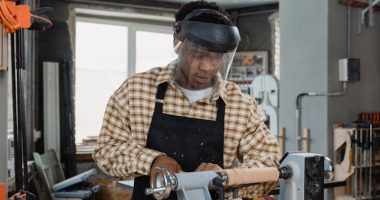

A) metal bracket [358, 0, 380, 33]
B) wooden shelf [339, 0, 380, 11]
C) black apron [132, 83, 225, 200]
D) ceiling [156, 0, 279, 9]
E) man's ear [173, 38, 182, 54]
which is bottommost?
black apron [132, 83, 225, 200]

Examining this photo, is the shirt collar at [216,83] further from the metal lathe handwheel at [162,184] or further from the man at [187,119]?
the metal lathe handwheel at [162,184]

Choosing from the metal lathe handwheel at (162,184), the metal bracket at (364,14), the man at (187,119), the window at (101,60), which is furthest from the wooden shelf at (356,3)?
the metal lathe handwheel at (162,184)

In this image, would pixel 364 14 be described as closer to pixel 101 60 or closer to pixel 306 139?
pixel 306 139

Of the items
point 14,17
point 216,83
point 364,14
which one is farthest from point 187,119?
point 364,14

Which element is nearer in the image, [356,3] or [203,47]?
[203,47]

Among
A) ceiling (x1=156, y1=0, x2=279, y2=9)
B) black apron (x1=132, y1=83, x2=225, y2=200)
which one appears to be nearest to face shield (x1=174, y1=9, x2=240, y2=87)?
black apron (x1=132, y1=83, x2=225, y2=200)

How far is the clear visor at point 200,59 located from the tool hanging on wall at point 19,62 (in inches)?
20.4

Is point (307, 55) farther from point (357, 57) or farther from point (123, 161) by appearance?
point (123, 161)

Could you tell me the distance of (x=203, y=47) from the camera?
5.15 ft

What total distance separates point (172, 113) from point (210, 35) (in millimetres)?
359

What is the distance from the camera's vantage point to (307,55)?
390 centimetres

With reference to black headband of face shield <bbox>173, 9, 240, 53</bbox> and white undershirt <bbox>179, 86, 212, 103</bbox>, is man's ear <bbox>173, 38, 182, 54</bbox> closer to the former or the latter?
black headband of face shield <bbox>173, 9, 240, 53</bbox>

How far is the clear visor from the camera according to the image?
1.60 m

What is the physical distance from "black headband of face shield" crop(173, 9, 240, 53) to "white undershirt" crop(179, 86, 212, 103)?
220 millimetres
